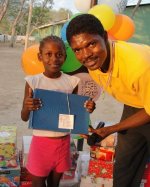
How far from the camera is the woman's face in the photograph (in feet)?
6.03

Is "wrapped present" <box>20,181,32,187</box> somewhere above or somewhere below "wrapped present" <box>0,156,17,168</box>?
below

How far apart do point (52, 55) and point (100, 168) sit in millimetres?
1180

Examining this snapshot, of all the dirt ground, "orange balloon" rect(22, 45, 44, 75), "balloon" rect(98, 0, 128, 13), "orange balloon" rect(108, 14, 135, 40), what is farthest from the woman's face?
the dirt ground

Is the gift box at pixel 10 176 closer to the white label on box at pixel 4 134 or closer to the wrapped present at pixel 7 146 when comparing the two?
the wrapped present at pixel 7 146

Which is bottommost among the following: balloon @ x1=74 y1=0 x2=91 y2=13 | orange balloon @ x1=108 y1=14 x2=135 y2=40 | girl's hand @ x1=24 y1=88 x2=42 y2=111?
girl's hand @ x1=24 y1=88 x2=42 y2=111

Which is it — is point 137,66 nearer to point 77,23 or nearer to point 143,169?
point 77,23

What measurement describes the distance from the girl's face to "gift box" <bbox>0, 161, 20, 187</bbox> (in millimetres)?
1003

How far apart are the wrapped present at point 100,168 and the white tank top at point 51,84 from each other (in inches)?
25.7

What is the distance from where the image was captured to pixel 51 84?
237 centimetres

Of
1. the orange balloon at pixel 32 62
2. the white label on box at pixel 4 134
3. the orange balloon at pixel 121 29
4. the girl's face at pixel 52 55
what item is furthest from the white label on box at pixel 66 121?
the orange balloon at pixel 121 29

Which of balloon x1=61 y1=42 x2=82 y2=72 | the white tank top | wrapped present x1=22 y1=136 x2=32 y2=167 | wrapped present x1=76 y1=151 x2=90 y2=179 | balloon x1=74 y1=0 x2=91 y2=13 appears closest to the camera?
the white tank top

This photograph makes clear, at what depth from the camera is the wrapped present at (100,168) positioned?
288 cm

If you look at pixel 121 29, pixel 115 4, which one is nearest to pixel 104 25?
pixel 121 29

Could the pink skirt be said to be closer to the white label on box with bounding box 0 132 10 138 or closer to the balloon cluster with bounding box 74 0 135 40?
the white label on box with bounding box 0 132 10 138
